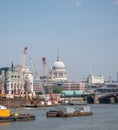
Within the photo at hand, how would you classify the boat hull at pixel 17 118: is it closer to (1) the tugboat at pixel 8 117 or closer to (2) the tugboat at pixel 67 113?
(1) the tugboat at pixel 8 117

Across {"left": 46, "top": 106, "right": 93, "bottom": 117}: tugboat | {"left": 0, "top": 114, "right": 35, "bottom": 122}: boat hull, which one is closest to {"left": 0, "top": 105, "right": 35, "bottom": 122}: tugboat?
{"left": 0, "top": 114, "right": 35, "bottom": 122}: boat hull

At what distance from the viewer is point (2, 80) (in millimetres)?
156875

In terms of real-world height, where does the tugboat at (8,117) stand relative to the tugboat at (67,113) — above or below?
below

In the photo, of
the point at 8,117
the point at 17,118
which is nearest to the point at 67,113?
the point at 17,118

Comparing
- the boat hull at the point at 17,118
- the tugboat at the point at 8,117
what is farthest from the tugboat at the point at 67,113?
the tugboat at the point at 8,117

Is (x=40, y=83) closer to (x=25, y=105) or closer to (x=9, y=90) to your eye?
(x=9, y=90)

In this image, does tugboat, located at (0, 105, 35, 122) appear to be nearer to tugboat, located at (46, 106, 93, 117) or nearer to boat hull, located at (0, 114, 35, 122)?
boat hull, located at (0, 114, 35, 122)

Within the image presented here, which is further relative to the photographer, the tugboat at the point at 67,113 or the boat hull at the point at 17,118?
the tugboat at the point at 67,113

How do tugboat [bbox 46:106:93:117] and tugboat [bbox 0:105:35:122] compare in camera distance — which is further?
tugboat [bbox 46:106:93:117]

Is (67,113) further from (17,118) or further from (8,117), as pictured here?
(8,117)

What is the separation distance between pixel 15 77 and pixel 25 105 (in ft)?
148

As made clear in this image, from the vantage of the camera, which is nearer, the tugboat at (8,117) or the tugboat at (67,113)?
the tugboat at (8,117)

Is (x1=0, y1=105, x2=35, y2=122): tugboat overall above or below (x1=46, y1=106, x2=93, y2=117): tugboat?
below

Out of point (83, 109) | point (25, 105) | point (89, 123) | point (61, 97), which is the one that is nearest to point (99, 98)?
point (61, 97)
